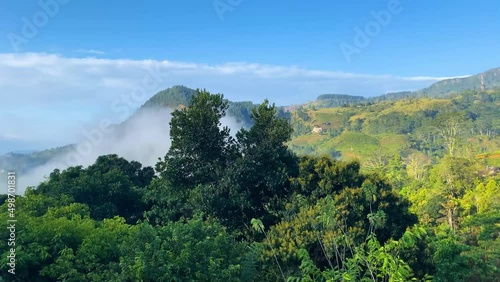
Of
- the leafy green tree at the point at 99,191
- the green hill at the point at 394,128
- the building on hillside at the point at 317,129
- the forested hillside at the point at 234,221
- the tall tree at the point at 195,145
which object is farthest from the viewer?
the building on hillside at the point at 317,129

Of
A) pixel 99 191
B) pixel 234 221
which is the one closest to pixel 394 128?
pixel 99 191

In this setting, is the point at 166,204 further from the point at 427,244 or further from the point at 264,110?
the point at 427,244

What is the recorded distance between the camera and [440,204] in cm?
3534

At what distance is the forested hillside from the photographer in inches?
368

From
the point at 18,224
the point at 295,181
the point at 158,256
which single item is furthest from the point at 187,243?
the point at 295,181

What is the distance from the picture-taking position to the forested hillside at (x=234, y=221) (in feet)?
30.7

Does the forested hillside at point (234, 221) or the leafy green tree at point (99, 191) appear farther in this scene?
the leafy green tree at point (99, 191)

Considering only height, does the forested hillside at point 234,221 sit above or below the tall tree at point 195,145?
below

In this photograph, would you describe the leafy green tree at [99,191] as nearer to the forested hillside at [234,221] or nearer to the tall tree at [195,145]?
the forested hillside at [234,221]

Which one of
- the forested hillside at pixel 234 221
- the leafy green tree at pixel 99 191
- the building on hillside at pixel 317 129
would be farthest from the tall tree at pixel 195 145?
the building on hillside at pixel 317 129

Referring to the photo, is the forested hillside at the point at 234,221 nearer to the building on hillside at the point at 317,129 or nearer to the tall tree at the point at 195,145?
the tall tree at the point at 195,145

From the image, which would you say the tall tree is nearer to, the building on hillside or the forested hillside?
the forested hillside

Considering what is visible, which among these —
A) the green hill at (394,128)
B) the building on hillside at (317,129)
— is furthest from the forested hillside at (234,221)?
the building on hillside at (317,129)

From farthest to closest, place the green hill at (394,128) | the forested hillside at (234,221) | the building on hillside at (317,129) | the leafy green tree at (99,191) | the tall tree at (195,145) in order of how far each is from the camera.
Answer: the building on hillside at (317,129), the green hill at (394,128), the leafy green tree at (99,191), the tall tree at (195,145), the forested hillside at (234,221)
